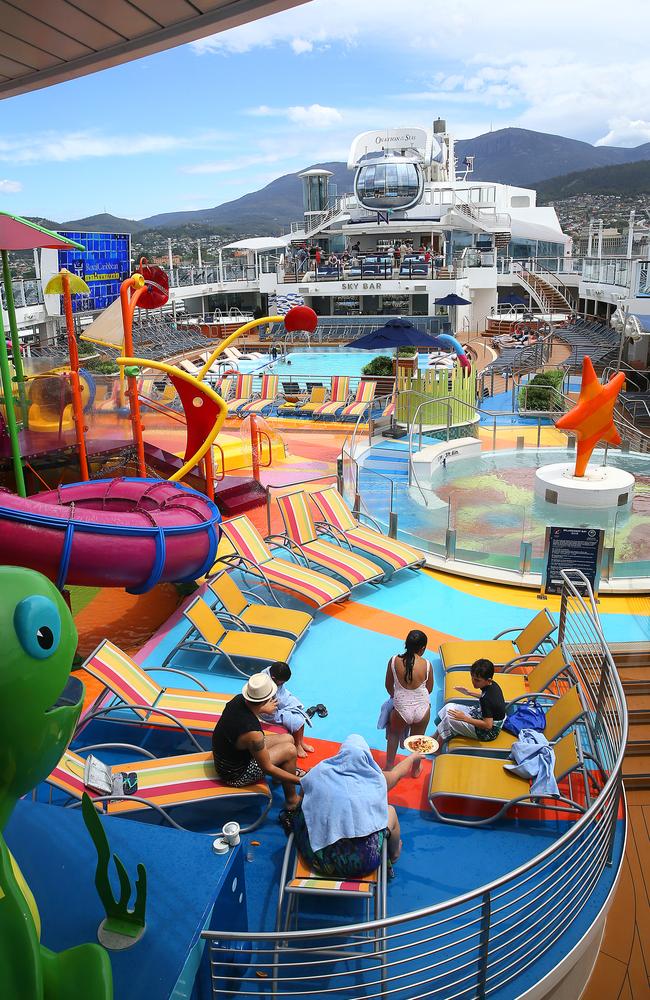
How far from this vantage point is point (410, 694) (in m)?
5.12

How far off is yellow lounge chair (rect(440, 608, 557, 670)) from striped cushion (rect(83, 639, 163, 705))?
2364mm

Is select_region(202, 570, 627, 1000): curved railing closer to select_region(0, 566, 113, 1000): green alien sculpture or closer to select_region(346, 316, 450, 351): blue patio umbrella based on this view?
select_region(0, 566, 113, 1000): green alien sculpture

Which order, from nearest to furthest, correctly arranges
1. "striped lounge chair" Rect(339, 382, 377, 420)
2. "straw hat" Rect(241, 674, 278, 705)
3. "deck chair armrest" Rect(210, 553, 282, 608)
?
"straw hat" Rect(241, 674, 278, 705), "deck chair armrest" Rect(210, 553, 282, 608), "striped lounge chair" Rect(339, 382, 377, 420)

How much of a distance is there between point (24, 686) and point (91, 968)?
1.02m

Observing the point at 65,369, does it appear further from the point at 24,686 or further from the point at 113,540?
the point at 24,686

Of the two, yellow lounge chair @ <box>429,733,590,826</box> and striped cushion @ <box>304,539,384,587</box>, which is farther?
striped cushion @ <box>304,539,384,587</box>

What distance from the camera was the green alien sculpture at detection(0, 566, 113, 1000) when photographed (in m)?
2.32

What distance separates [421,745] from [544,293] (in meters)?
43.8

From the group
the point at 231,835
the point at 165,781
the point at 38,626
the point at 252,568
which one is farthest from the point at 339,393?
the point at 38,626

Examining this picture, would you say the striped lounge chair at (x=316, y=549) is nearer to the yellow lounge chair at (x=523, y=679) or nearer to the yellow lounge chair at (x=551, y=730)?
the yellow lounge chair at (x=523, y=679)

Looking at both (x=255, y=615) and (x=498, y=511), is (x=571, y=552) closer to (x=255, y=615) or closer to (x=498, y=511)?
(x=498, y=511)

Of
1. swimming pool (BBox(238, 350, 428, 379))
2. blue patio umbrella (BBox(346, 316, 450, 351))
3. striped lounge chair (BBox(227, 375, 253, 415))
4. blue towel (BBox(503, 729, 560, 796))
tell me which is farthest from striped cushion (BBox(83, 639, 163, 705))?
swimming pool (BBox(238, 350, 428, 379))

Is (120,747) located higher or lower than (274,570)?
lower

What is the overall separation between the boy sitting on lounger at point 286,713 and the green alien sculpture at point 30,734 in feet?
8.61
